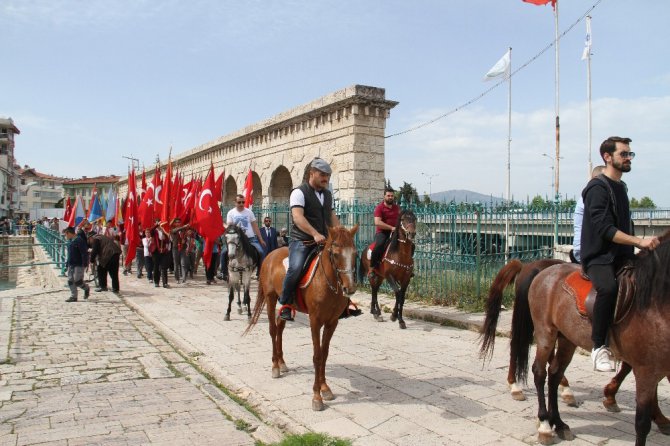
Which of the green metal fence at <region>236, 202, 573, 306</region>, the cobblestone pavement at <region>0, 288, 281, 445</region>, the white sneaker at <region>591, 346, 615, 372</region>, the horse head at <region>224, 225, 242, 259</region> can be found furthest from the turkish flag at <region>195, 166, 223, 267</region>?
the white sneaker at <region>591, 346, 615, 372</region>

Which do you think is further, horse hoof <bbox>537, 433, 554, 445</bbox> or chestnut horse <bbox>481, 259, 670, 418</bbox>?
chestnut horse <bbox>481, 259, 670, 418</bbox>

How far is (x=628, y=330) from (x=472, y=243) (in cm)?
672

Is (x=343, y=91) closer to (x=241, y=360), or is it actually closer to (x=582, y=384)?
(x=241, y=360)

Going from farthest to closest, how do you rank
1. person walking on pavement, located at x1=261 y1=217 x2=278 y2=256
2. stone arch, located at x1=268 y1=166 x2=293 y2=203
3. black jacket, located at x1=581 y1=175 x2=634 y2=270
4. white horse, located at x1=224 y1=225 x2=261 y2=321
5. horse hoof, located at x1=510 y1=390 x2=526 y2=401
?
stone arch, located at x1=268 y1=166 x2=293 y2=203 → person walking on pavement, located at x1=261 y1=217 x2=278 y2=256 → white horse, located at x1=224 y1=225 x2=261 y2=321 → horse hoof, located at x1=510 y1=390 x2=526 y2=401 → black jacket, located at x1=581 y1=175 x2=634 y2=270

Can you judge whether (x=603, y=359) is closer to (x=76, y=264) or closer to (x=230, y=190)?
(x=76, y=264)

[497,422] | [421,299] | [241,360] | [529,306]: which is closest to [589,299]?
[529,306]

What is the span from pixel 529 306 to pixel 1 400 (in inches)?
214

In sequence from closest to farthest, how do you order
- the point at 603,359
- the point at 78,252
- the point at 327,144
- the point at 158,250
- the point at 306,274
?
Answer: 1. the point at 603,359
2. the point at 306,274
3. the point at 78,252
4. the point at 158,250
5. the point at 327,144

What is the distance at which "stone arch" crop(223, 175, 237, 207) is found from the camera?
22.7m

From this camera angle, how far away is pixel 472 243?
408 inches

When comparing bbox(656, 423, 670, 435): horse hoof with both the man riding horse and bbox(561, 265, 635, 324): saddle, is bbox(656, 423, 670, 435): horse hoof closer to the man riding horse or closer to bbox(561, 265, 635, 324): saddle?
bbox(561, 265, 635, 324): saddle

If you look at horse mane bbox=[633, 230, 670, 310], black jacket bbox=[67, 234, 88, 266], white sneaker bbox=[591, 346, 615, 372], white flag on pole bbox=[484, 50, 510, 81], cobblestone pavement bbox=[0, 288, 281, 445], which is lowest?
cobblestone pavement bbox=[0, 288, 281, 445]

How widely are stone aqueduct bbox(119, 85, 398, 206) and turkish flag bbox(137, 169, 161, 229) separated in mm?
4147

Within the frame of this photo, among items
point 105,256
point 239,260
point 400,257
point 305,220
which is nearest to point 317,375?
point 305,220
